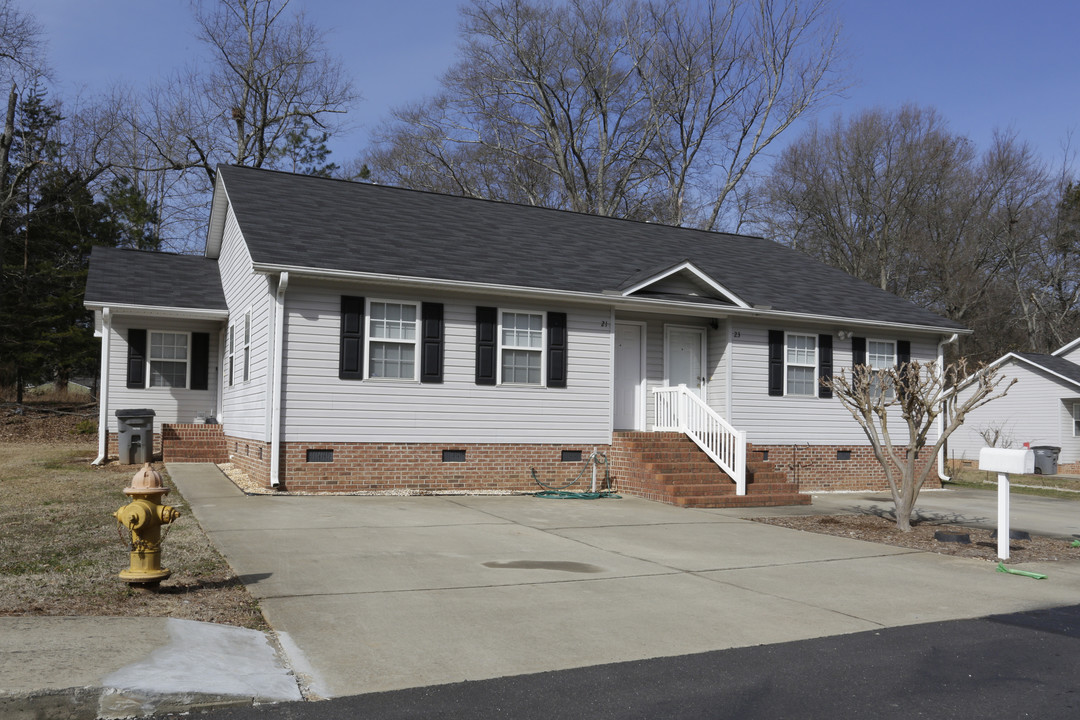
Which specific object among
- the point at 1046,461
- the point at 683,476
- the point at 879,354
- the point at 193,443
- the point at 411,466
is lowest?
the point at 1046,461

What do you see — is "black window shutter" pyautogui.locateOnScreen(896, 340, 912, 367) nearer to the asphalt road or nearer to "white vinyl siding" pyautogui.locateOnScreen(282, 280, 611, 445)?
"white vinyl siding" pyautogui.locateOnScreen(282, 280, 611, 445)

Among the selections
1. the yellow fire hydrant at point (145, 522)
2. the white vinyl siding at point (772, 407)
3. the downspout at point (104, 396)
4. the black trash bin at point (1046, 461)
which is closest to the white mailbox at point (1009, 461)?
the white vinyl siding at point (772, 407)

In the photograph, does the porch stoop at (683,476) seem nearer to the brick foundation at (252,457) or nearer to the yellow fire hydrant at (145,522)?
the brick foundation at (252,457)

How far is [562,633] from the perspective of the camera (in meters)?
5.82

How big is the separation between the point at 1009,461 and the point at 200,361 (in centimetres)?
1526

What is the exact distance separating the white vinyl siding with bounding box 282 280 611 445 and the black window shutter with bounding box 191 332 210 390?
6230 mm

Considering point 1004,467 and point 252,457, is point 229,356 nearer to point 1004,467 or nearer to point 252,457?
point 252,457

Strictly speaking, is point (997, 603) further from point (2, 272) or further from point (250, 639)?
point (2, 272)

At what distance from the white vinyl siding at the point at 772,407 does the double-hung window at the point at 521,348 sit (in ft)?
13.1

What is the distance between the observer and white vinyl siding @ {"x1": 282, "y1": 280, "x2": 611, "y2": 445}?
1331cm

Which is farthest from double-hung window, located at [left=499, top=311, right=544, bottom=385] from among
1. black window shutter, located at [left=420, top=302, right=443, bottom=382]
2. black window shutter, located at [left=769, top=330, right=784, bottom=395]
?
black window shutter, located at [left=769, top=330, right=784, bottom=395]

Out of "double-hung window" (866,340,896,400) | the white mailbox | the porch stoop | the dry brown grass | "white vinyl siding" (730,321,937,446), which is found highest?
"double-hung window" (866,340,896,400)

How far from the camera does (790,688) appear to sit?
15.7 feet

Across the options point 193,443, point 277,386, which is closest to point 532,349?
point 277,386
